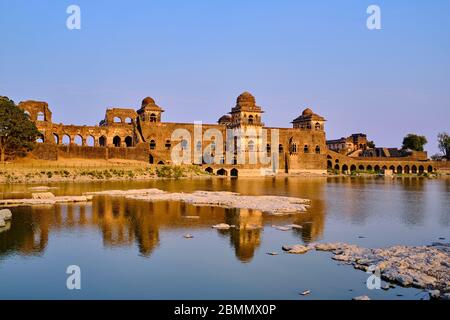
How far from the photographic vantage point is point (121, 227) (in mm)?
20094

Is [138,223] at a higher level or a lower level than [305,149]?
lower

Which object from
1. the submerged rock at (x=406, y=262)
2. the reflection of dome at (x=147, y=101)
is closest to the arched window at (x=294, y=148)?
the reflection of dome at (x=147, y=101)

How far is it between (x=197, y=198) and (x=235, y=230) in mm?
10687

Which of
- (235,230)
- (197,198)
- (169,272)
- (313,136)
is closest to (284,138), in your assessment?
(313,136)

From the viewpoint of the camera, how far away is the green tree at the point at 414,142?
97.4 meters

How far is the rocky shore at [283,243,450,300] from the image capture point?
11.8 meters

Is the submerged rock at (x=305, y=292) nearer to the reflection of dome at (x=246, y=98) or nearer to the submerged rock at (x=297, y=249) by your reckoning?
the submerged rock at (x=297, y=249)

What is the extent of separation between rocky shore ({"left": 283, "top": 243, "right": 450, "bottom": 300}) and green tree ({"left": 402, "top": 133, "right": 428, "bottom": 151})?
86.3m

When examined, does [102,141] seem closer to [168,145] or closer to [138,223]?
[168,145]

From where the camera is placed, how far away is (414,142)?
9775cm

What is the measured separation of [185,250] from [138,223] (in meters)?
5.60

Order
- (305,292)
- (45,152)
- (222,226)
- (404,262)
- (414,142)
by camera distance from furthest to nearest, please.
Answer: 1. (414,142)
2. (45,152)
3. (222,226)
4. (404,262)
5. (305,292)

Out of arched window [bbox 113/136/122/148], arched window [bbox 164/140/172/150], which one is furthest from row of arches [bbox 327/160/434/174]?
arched window [bbox 113/136/122/148]

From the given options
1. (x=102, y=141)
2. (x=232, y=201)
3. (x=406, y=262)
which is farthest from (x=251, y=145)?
(x=406, y=262)
